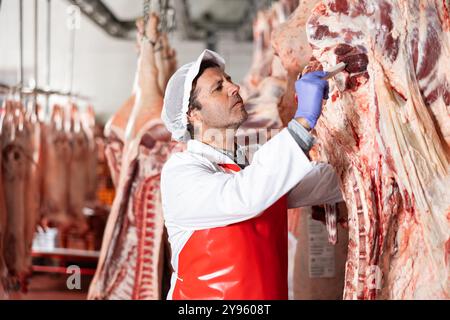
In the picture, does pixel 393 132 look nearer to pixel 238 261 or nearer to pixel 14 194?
pixel 238 261

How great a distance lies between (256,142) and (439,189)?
1363 mm

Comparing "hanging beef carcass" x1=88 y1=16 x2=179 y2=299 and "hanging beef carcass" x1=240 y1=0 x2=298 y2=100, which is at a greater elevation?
"hanging beef carcass" x1=240 y1=0 x2=298 y2=100

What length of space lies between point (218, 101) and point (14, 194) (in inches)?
117

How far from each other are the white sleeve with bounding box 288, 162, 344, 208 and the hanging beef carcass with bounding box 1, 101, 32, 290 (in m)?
2.84

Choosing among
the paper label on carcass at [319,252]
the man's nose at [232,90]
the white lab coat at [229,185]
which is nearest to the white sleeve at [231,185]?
the white lab coat at [229,185]

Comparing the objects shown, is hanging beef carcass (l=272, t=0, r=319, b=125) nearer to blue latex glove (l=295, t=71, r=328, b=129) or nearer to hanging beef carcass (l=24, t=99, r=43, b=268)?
blue latex glove (l=295, t=71, r=328, b=129)

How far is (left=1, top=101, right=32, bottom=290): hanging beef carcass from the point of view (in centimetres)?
493

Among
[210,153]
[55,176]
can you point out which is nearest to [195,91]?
[210,153]

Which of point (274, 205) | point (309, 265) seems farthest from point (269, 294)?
point (309, 265)

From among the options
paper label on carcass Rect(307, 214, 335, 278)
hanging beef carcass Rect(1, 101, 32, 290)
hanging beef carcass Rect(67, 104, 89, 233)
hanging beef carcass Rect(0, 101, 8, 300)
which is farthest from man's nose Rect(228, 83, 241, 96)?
hanging beef carcass Rect(67, 104, 89, 233)

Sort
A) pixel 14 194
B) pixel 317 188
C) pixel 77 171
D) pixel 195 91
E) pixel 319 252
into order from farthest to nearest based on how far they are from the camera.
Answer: pixel 77 171, pixel 14 194, pixel 319 252, pixel 317 188, pixel 195 91

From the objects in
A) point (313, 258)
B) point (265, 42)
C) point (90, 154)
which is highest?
point (265, 42)

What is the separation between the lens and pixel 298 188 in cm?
251

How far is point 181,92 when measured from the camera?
7.76ft
